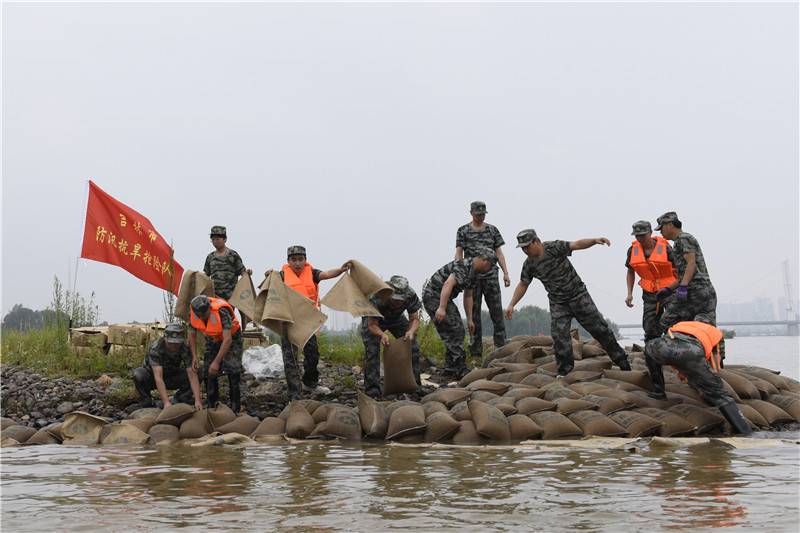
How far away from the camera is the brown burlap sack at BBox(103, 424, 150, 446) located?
18.4 ft

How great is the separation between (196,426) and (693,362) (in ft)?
14.3

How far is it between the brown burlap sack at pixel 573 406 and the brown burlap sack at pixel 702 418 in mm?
666

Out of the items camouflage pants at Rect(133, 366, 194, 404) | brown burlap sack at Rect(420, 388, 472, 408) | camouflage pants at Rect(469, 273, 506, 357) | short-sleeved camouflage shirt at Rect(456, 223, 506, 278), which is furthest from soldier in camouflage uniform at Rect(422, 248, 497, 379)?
camouflage pants at Rect(133, 366, 194, 404)

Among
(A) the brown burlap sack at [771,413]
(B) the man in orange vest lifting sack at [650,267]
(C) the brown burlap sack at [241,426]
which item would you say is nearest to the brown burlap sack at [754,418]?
(A) the brown burlap sack at [771,413]

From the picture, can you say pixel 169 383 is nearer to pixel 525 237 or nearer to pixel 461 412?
pixel 461 412

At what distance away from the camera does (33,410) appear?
7191 mm

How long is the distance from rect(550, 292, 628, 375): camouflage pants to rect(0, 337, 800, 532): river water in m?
1.77

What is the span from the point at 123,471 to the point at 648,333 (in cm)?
576

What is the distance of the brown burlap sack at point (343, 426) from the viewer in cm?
552

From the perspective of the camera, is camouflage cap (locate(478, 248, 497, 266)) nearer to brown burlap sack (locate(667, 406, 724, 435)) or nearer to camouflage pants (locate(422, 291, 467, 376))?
camouflage pants (locate(422, 291, 467, 376))

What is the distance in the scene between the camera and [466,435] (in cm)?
525

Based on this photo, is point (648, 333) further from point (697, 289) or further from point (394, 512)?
point (394, 512)

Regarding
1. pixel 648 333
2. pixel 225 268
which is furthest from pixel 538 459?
pixel 225 268

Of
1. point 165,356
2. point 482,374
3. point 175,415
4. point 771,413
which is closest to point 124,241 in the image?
point 165,356
